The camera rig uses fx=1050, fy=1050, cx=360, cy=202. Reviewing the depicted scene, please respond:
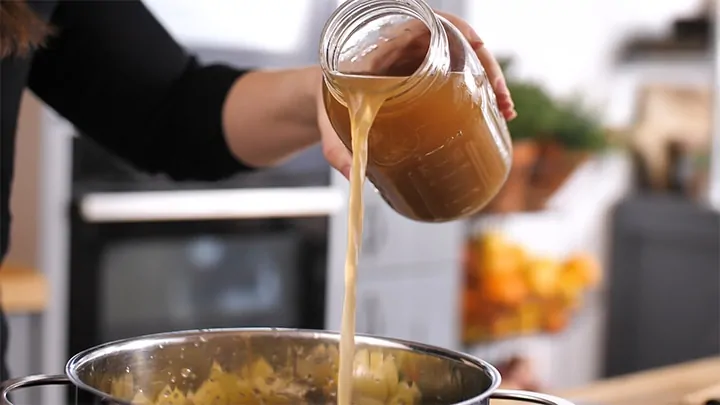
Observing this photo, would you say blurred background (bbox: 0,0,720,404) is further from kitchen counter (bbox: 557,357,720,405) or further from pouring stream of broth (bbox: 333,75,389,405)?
pouring stream of broth (bbox: 333,75,389,405)

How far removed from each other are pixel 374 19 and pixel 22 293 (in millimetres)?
1207

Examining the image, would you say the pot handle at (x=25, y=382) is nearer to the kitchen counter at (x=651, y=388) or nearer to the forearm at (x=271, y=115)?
the forearm at (x=271, y=115)

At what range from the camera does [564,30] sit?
3.03 meters

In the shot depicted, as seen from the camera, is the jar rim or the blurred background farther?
the blurred background

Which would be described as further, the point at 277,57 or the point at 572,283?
the point at 572,283

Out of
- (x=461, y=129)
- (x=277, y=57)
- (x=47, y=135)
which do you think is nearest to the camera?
(x=461, y=129)

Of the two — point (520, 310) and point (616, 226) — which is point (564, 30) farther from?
point (520, 310)

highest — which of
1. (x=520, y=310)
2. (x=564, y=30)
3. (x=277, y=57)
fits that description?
(x=564, y=30)

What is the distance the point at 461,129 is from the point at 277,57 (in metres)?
1.49

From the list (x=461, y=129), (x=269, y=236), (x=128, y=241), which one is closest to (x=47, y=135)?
(x=128, y=241)

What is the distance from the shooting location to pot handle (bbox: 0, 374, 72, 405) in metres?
0.54

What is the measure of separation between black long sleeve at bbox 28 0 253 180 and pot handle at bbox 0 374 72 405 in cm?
51

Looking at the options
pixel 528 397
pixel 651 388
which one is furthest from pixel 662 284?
A: pixel 528 397

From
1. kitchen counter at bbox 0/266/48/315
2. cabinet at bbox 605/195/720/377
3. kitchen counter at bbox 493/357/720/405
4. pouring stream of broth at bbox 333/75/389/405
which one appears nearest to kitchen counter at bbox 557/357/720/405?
kitchen counter at bbox 493/357/720/405
